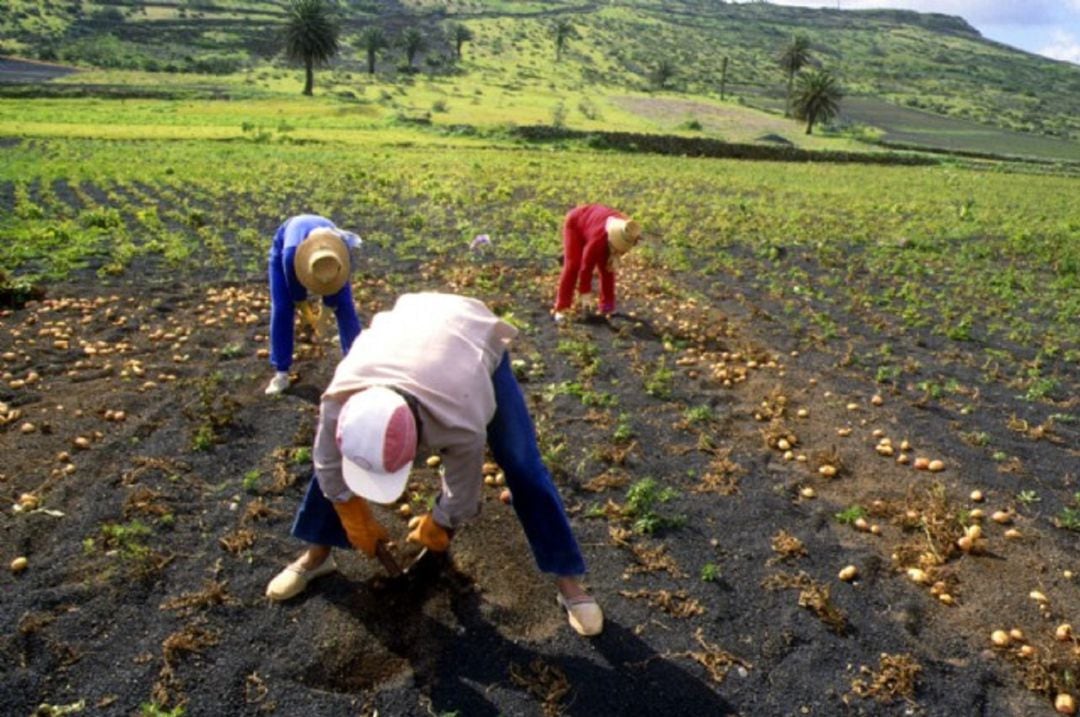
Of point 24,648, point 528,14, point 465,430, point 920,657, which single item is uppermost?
point 528,14

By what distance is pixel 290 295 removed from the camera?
259 inches

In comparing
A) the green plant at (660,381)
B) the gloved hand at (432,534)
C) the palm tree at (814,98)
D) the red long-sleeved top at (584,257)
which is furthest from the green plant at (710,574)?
the palm tree at (814,98)

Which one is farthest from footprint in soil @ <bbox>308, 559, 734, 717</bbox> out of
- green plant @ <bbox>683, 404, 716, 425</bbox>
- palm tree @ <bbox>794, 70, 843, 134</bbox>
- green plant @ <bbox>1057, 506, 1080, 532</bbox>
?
palm tree @ <bbox>794, 70, 843, 134</bbox>

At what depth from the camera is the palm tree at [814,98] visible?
56.6m

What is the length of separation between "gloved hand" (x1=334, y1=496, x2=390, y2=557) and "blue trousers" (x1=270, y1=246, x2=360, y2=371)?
287 centimetres

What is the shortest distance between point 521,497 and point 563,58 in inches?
4283

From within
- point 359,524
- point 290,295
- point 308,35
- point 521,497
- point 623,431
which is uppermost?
point 308,35

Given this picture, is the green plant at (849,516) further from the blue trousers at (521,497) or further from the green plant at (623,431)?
the blue trousers at (521,497)

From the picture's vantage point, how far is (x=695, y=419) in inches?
265

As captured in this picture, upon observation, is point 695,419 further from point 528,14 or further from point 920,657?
point 528,14

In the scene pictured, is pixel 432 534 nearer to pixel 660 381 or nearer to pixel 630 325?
pixel 660 381

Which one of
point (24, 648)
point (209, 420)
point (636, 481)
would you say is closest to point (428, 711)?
point (24, 648)

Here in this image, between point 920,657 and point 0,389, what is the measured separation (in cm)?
750

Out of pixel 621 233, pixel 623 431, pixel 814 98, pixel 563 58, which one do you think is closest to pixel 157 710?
pixel 623 431
